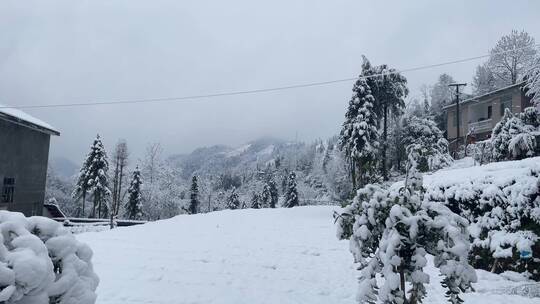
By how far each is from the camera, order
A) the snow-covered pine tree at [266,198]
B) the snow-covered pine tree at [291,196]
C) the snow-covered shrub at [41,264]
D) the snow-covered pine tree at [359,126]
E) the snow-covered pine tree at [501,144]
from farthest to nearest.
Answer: the snow-covered pine tree at [266,198] → the snow-covered pine tree at [291,196] → the snow-covered pine tree at [359,126] → the snow-covered pine tree at [501,144] → the snow-covered shrub at [41,264]

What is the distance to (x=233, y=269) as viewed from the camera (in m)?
8.85

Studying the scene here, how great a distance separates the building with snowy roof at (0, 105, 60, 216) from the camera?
2009 cm

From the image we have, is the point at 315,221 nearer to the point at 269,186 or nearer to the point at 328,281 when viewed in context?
the point at 328,281

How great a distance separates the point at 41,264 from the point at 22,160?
22742mm

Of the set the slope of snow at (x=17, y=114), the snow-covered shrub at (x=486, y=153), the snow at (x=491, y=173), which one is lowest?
the snow at (x=491, y=173)

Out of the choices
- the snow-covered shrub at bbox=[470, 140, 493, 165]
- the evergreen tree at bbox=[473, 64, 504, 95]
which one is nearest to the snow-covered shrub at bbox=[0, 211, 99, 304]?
the snow-covered shrub at bbox=[470, 140, 493, 165]

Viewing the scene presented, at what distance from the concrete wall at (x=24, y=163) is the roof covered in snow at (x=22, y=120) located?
41 centimetres

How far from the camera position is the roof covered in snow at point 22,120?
63.9ft

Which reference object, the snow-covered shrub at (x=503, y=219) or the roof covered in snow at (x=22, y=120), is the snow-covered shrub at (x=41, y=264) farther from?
the roof covered in snow at (x=22, y=120)

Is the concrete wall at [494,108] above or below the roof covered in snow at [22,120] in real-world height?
above

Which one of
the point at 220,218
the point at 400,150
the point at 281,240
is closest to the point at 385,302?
the point at 281,240

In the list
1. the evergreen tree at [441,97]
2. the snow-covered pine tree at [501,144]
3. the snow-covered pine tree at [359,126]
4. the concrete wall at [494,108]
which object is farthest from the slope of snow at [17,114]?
the evergreen tree at [441,97]

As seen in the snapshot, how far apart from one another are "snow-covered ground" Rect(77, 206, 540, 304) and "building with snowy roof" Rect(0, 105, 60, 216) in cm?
952

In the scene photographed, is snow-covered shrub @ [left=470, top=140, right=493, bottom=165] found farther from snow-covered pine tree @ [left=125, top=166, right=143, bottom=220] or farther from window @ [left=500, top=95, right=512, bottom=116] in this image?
snow-covered pine tree @ [left=125, top=166, right=143, bottom=220]
